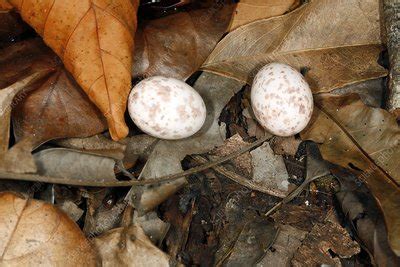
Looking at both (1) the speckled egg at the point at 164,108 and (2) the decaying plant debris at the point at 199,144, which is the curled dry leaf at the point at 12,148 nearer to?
(2) the decaying plant debris at the point at 199,144

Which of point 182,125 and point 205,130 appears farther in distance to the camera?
point 205,130

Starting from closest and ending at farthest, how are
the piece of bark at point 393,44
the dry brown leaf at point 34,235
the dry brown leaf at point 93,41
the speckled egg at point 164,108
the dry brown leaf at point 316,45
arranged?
the dry brown leaf at point 34,235 → the dry brown leaf at point 93,41 → the speckled egg at point 164,108 → the piece of bark at point 393,44 → the dry brown leaf at point 316,45

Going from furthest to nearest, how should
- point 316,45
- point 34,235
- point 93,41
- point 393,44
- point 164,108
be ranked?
1. point 316,45
2. point 393,44
3. point 164,108
4. point 93,41
5. point 34,235

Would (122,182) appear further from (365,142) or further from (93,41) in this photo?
(365,142)

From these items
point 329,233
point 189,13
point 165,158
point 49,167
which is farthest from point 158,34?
point 329,233

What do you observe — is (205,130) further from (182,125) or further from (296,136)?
(296,136)

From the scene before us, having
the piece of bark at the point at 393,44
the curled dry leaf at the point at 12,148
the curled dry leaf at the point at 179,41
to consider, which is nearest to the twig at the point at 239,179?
the curled dry leaf at the point at 179,41

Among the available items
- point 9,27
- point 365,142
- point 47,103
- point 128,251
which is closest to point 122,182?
point 128,251
